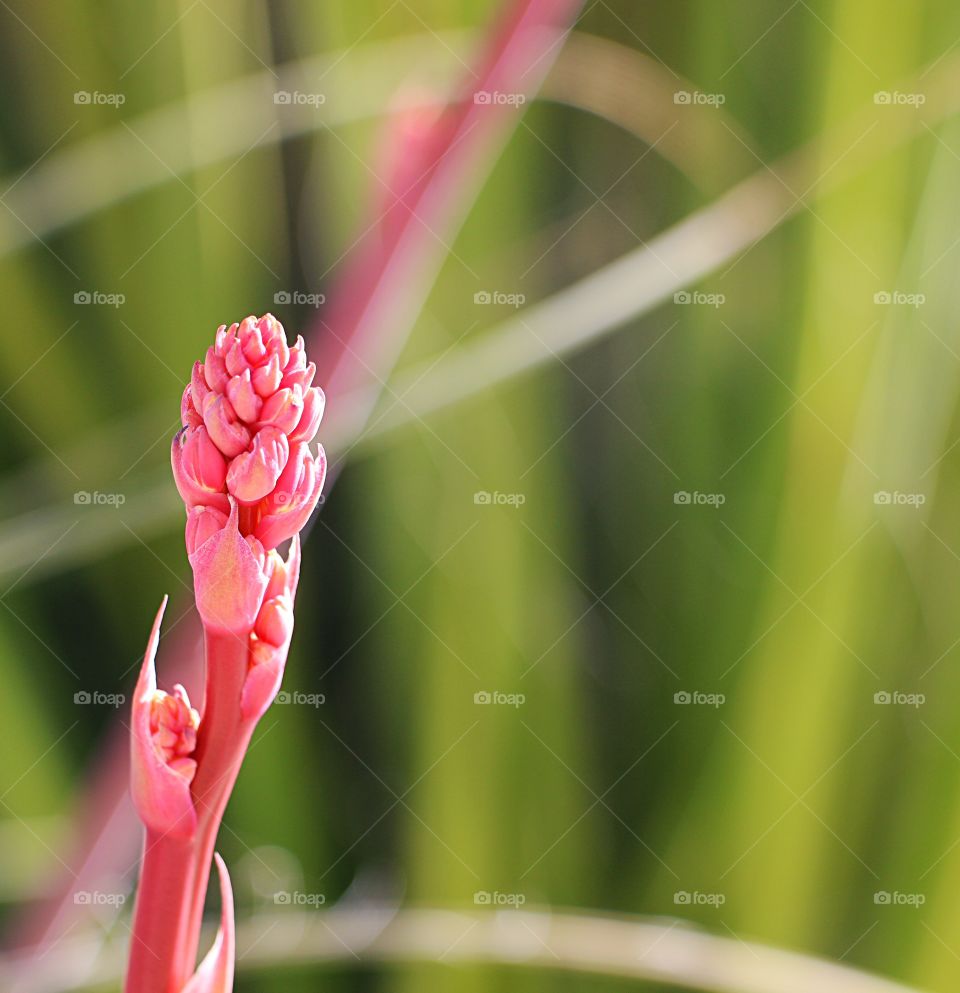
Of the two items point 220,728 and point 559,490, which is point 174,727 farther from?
point 559,490

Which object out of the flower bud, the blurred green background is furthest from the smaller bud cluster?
the blurred green background

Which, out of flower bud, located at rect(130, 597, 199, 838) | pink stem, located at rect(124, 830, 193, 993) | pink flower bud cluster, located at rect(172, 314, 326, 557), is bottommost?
pink stem, located at rect(124, 830, 193, 993)

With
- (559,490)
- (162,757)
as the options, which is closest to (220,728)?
(162,757)

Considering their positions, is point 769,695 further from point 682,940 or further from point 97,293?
point 97,293

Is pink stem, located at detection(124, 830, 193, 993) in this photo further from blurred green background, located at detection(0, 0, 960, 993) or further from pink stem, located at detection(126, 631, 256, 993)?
blurred green background, located at detection(0, 0, 960, 993)

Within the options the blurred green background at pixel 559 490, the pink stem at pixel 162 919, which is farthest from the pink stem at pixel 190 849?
the blurred green background at pixel 559 490
